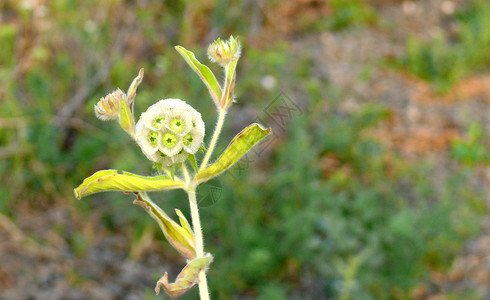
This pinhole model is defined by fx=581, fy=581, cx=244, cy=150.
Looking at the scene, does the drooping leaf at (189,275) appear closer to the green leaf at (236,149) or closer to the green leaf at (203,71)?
the green leaf at (236,149)

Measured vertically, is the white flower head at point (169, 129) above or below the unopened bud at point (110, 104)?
below

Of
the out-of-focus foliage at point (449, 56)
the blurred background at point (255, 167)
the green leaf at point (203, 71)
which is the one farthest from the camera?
the out-of-focus foliage at point (449, 56)

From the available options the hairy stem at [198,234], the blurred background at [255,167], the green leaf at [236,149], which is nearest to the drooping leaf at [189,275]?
the hairy stem at [198,234]

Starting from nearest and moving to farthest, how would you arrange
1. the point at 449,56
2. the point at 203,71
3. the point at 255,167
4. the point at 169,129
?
the point at 169,129 < the point at 203,71 < the point at 255,167 < the point at 449,56

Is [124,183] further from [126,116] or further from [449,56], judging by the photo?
[449,56]

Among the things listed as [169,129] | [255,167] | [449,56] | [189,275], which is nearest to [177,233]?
[189,275]

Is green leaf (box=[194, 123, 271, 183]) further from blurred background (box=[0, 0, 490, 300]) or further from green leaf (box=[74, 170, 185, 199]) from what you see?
blurred background (box=[0, 0, 490, 300])
